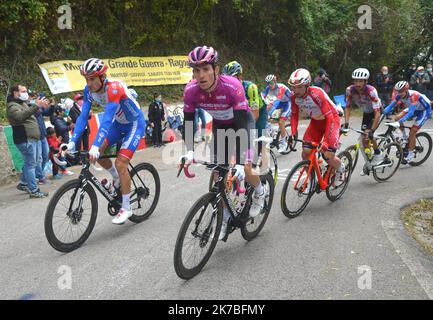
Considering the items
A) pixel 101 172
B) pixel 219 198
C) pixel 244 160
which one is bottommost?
pixel 101 172

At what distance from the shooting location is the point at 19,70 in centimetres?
1255

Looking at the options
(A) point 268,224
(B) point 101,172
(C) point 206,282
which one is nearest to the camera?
(C) point 206,282

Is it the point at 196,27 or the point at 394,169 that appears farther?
the point at 196,27

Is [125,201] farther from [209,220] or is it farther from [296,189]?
[296,189]

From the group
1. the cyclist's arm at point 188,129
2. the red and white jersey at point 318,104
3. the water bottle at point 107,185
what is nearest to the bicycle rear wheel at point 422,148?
the red and white jersey at point 318,104

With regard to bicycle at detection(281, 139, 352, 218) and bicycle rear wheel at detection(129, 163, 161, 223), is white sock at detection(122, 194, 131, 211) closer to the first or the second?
bicycle rear wheel at detection(129, 163, 161, 223)

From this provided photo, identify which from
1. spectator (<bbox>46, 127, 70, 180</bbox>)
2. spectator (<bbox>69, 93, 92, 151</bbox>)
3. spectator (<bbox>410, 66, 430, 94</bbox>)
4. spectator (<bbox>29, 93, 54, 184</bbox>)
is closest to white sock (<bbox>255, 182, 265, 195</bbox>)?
spectator (<bbox>29, 93, 54, 184</bbox>)

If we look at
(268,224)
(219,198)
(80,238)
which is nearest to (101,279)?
(80,238)

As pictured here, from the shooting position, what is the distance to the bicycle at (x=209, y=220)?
12.8 feet

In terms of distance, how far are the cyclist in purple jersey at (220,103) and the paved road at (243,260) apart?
2.05ft

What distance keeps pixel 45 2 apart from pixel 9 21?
5.49 feet

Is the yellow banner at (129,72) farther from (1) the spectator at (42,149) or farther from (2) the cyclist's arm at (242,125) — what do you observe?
(2) the cyclist's arm at (242,125)

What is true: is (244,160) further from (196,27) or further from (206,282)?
(196,27)

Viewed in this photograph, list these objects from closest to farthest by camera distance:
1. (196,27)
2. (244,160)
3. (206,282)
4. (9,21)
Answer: (206,282)
(244,160)
(9,21)
(196,27)
